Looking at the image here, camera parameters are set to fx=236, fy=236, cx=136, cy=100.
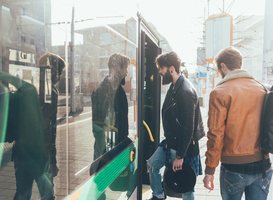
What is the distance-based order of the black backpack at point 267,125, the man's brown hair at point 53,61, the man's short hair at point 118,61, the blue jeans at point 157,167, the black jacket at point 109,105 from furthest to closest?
the blue jeans at point 157,167
the man's short hair at point 118,61
the black backpack at point 267,125
the black jacket at point 109,105
the man's brown hair at point 53,61

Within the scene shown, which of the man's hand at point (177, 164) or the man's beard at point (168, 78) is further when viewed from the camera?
the man's beard at point (168, 78)

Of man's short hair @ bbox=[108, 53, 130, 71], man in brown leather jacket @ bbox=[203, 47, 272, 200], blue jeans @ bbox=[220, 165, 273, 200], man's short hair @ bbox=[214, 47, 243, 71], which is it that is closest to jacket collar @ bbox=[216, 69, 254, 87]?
man in brown leather jacket @ bbox=[203, 47, 272, 200]

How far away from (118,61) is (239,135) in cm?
117

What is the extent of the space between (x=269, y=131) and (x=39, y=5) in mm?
1753

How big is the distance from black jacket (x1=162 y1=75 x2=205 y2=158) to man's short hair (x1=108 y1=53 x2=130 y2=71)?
606mm

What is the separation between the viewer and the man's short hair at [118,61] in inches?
74.3

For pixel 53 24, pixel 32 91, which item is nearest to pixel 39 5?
pixel 53 24

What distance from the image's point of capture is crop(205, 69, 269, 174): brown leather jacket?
1.85 meters

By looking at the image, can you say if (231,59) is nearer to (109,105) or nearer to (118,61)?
(118,61)

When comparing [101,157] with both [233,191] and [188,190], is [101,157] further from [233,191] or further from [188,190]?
[188,190]

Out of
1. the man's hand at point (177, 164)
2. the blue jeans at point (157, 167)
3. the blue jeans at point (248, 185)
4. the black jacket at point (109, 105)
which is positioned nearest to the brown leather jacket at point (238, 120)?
the blue jeans at point (248, 185)

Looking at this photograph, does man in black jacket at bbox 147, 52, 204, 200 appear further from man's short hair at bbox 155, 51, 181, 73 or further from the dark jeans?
the dark jeans

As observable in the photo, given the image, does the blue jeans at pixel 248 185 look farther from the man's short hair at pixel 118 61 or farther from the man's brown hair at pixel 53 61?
the man's brown hair at pixel 53 61

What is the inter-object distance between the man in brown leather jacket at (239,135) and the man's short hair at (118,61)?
85 cm
